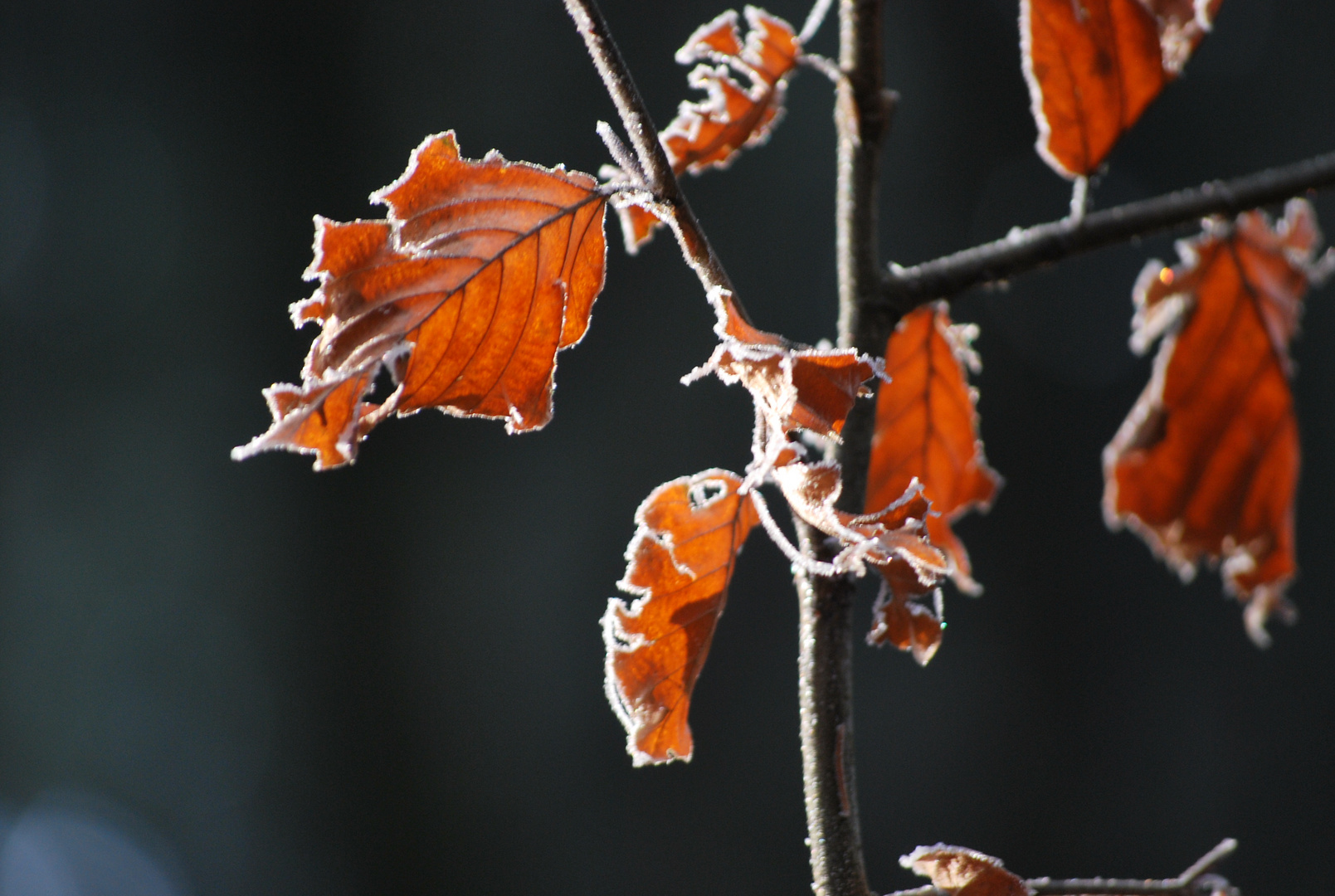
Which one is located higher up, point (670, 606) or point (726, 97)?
point (726, 97)

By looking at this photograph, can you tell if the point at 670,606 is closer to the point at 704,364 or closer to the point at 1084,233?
the point at 704,364

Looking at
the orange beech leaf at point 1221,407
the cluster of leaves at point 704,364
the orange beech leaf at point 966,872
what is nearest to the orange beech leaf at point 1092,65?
the cluster of leaves at point 704,364

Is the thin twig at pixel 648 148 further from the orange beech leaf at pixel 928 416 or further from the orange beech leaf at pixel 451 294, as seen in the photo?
the orange beech leaf at pixel 928 416

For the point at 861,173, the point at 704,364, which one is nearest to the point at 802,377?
the point at 704,364

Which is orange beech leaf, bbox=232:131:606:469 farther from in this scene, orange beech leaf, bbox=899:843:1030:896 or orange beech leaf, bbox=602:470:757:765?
orange beech leaf, bbox=899:843:1030:896

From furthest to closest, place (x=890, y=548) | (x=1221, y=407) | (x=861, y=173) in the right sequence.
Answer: (x=1221, y=407) → (x=861, y=173) → (x=890, y=548)

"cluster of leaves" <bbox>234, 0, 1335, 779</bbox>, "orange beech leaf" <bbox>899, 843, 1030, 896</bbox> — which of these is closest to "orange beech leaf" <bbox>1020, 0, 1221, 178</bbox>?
"cluster of leaves" <bbox>234, 0, 1335, 779</bbox>
